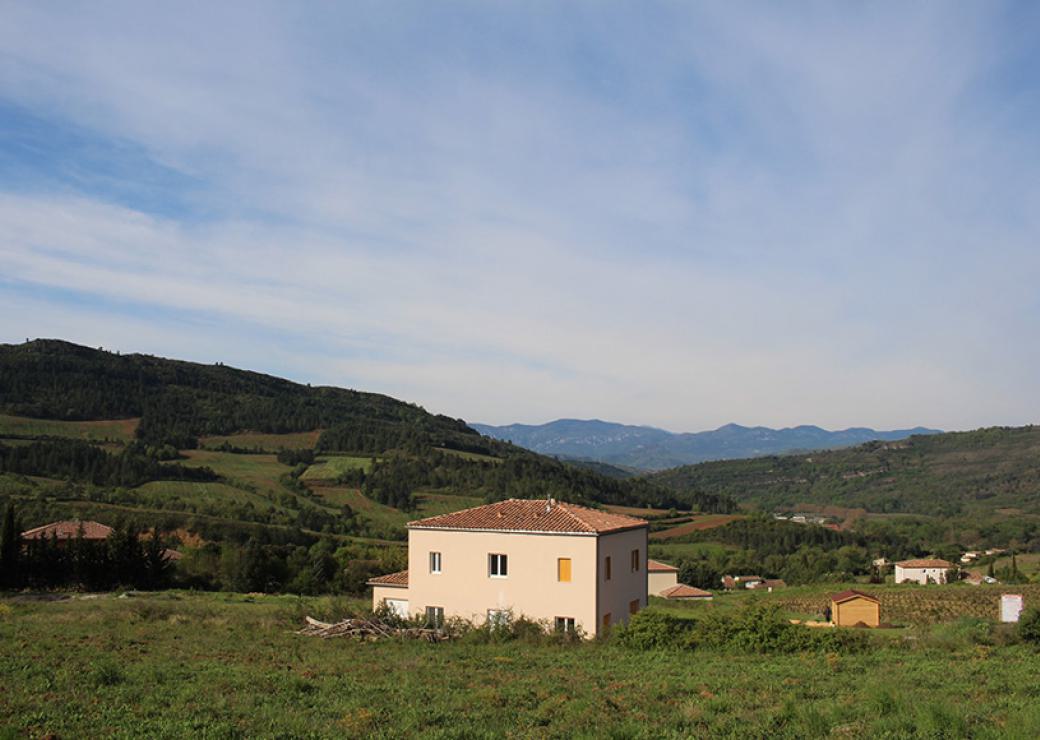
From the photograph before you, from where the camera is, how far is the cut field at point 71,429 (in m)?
107

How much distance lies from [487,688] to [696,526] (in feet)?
348

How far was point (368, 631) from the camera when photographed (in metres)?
26.4

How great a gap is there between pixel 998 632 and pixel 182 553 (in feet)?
194

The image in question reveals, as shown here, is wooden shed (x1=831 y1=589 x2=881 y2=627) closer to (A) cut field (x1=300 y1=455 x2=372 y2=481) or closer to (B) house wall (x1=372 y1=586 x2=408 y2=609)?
(B) house wall (x1=372 y1=586 x2=408 y2=609)

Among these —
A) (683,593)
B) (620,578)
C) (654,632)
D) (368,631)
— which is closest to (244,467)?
(683,593)

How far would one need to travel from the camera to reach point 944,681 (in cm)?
1661

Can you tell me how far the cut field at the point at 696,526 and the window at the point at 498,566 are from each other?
264 feet

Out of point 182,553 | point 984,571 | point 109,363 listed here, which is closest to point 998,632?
point 182,553

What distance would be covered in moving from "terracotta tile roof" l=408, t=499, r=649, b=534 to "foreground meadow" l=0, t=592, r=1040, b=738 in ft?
16.2

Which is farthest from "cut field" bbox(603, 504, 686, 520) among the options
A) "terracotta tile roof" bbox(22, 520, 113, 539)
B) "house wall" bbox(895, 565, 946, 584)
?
"terracotta tile roof" bbox(22, 520, 113, 539)

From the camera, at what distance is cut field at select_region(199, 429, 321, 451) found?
130250 mm

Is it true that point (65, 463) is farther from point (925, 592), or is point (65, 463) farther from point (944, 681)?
point (944, 681)

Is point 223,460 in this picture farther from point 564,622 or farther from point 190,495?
point 564,622

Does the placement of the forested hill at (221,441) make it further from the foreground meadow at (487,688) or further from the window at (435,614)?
the foreground meadow at (487,688)
